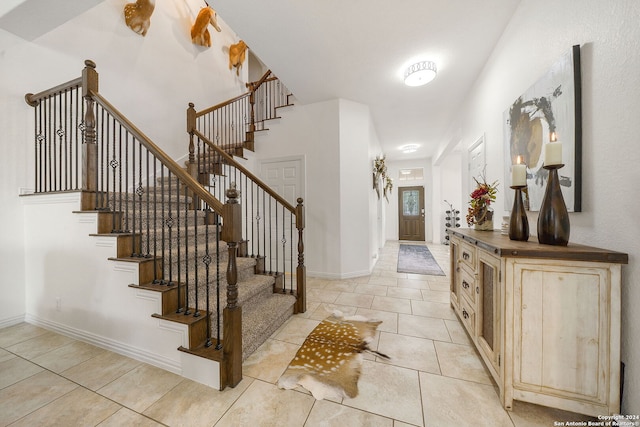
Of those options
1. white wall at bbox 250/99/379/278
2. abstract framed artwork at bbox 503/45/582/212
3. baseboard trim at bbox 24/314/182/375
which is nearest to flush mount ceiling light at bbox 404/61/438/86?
abstract framed artwork at bbox 503/45/582/212

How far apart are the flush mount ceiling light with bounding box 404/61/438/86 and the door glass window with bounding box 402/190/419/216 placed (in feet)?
18.5

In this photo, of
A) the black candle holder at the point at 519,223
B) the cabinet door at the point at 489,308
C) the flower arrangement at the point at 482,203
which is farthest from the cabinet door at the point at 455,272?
Answer: the black candle holder at the point at 519,223

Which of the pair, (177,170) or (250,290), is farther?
(250,290)

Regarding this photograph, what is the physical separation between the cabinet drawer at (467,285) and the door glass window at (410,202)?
244 inches

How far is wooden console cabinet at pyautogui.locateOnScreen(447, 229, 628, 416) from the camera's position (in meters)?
1.08

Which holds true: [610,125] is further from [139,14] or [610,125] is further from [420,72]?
[139,14]

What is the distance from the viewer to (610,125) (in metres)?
1.17

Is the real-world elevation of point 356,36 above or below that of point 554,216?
above

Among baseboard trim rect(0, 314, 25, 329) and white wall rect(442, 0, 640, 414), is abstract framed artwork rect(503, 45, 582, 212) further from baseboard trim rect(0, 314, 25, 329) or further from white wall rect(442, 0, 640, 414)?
baseboard trim rect(0, 314, 25, 329)

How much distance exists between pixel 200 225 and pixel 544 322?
10.2 ft

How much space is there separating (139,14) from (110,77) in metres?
1.07

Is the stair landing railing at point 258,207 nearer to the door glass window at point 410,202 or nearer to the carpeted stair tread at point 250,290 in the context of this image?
the carpeted stair tread at point 250,290

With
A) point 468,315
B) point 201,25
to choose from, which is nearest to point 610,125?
point 468,315

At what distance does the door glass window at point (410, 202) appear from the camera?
26.3 feet
